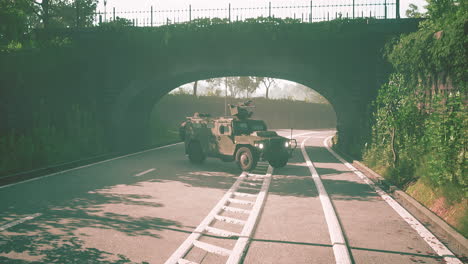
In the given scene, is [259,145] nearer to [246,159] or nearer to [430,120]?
[246,159]

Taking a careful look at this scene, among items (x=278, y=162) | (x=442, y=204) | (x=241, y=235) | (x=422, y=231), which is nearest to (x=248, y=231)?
(x=241, y=235)

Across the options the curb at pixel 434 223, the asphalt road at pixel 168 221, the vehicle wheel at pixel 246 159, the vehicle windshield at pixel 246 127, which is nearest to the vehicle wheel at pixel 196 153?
the vehicle windshield at pixel 246 127

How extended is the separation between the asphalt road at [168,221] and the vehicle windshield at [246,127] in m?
2.47

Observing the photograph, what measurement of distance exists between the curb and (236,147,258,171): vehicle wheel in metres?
4.10

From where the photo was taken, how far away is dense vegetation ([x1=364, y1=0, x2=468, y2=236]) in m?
7.27

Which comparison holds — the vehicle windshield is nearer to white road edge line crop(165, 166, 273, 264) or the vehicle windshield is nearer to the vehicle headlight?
the vehicle headlight

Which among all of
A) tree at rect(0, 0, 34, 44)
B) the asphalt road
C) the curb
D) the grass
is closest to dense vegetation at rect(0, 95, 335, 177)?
the asphalt road

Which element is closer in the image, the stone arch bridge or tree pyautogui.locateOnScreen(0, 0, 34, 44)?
tree pyautogui.locateOnScreen(0, 0, 34, 44)

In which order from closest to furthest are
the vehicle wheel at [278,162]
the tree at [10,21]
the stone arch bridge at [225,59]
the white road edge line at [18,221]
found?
the white road edge line at [18,221]
the vehicle wheel at [278,162]
the tree at [10,21]
the stone arch bridge at [225,59]

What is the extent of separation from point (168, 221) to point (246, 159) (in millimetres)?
6391

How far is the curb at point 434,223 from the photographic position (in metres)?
5.18

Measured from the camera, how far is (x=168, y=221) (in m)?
6.46

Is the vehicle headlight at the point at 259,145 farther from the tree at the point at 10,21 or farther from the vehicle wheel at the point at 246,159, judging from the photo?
the tree at the point at 10,21

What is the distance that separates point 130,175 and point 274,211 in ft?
19.0
